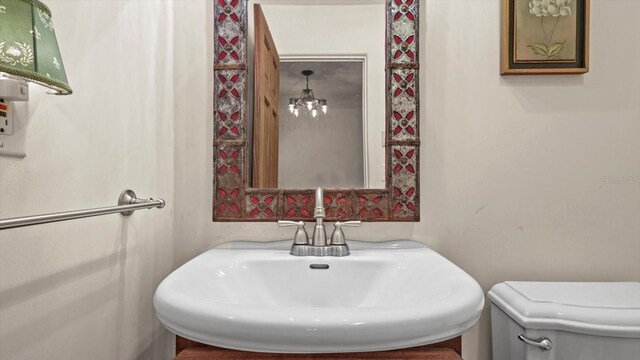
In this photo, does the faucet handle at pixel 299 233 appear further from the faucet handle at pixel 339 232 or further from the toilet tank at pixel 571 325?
the toilet tank at pixel 571 325

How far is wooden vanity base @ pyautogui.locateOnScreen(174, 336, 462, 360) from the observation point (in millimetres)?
600

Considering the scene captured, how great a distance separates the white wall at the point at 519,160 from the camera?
1096 mm

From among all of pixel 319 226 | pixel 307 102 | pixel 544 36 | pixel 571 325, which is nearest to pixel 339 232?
pixel 319 226

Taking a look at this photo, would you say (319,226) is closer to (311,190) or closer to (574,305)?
(311,190)

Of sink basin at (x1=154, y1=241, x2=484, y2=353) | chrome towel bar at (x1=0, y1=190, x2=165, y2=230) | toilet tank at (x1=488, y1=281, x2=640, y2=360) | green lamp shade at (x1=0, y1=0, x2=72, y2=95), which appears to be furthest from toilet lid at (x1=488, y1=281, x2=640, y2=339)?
green lamp shade at (x1=0, y1=0, x2=72, y2=95)

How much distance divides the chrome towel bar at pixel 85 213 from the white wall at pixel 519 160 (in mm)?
285

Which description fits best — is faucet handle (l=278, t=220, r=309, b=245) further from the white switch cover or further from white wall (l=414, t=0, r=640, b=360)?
the white switch cover

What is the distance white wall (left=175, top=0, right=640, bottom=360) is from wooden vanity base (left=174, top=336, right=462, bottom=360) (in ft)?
1.45

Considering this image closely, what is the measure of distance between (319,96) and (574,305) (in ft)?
2.76

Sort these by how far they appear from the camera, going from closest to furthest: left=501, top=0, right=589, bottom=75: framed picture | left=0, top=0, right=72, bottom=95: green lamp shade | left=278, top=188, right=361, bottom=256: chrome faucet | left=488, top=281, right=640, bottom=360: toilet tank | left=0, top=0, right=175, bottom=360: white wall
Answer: left=0, top=0, right=72, bottom=95: green lamp shade → left=0, top=0, right=175, bottom=360: white wall → left=488, top=281, right=640, bottom=360: toilet tank → left=278, top=188, right=361, bottom=256: chrome faucet → left=501, top=0, right=589, bottom=75: framed picture

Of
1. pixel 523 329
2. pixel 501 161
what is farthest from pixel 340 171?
pixel 523 329

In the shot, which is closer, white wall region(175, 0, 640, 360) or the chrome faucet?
the chrome faucet

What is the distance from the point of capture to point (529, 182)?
1.10 metres

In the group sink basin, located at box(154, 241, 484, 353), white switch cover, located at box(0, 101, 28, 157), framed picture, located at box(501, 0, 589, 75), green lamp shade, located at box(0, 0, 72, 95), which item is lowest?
sink basin, located at box(154, 241, 484, 353)
